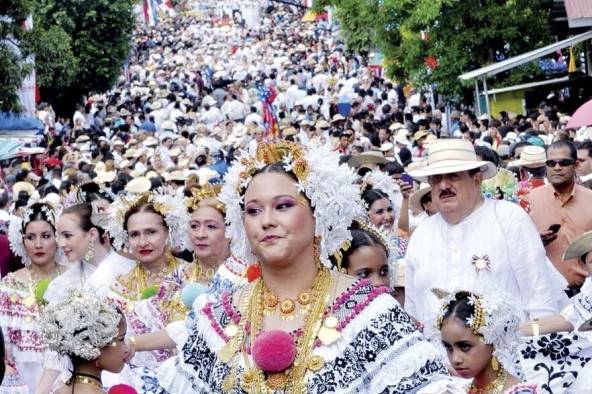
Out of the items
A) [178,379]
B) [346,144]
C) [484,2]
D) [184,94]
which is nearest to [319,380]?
[178,379]

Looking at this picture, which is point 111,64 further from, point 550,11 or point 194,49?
point 194,49

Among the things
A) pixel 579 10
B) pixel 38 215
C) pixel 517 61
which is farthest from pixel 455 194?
pixel 517 61

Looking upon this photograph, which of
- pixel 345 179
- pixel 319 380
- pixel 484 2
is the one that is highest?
pixel 484 2

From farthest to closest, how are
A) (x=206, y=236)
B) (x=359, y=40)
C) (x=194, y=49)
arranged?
(x=194, y=49) → (x=359, y=40) → (x=206, y=236)

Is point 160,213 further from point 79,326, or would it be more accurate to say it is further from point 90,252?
point 79,326

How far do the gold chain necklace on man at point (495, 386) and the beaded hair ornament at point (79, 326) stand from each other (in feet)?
5.47

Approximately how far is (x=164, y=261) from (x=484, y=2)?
1981 cm

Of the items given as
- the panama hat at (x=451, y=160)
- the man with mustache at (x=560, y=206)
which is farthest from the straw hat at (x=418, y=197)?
the panama hat at (x=451, y=160)

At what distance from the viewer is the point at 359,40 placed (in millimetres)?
38844

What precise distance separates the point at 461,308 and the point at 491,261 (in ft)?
4.17

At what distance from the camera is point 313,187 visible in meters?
5.42

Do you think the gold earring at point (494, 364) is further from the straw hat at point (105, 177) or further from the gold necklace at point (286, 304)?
the straw hat at point (105, 177)

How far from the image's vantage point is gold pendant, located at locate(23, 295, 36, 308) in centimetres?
945

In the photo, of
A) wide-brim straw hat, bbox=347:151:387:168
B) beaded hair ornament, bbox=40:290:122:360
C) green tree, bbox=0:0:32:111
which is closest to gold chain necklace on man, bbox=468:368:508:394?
beaded hair ornament, bbox=40:290:122:360
